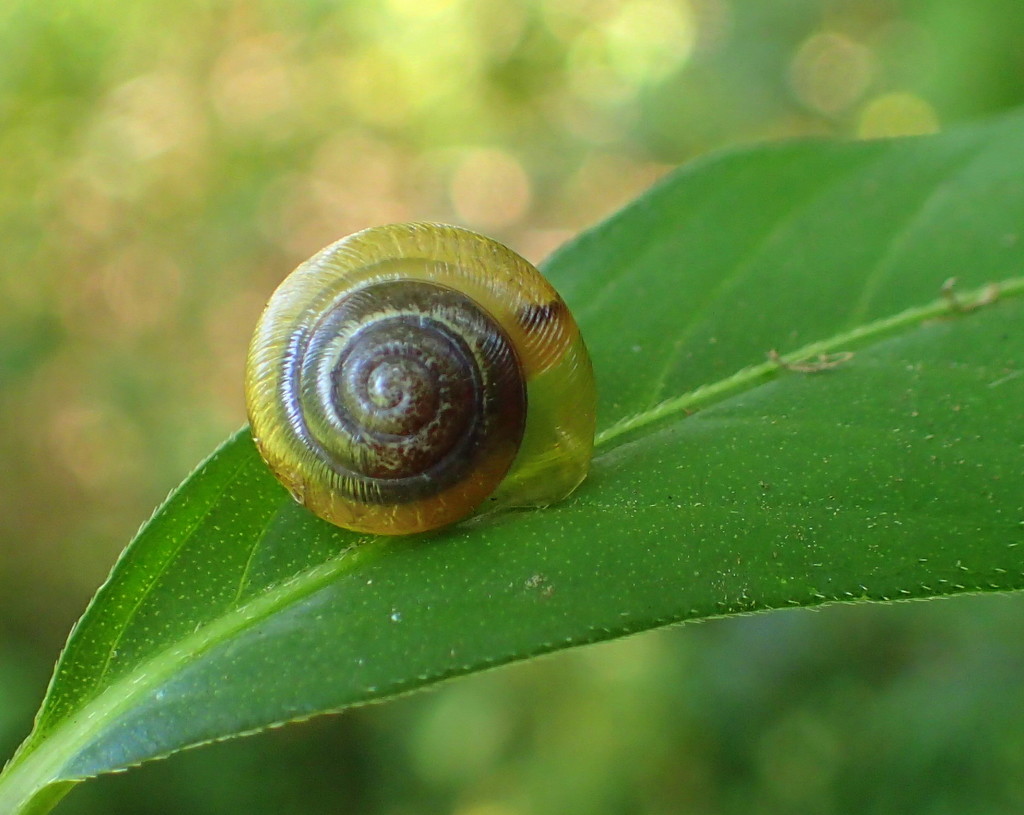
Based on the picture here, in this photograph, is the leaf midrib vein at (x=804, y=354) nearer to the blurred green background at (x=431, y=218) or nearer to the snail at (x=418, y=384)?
the snail at (x=418, y=384)

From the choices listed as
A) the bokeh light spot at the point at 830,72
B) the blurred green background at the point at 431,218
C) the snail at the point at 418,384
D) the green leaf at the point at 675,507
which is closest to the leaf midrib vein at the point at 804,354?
the green leaf at the point at 675,507

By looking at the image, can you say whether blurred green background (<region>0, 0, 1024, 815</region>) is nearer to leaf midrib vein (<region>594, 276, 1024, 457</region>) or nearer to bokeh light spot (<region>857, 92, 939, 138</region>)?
bokeh light spot (<region>857, 92, 939, 138</region>)

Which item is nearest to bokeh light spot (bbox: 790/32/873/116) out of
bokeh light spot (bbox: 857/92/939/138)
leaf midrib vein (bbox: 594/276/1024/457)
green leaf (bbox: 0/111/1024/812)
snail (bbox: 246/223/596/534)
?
bokeh light spot (bbox: 857/92/939/138)

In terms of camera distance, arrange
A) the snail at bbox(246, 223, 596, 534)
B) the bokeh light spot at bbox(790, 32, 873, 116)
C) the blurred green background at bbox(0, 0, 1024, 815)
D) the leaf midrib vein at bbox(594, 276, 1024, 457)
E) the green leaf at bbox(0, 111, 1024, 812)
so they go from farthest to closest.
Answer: the bokeh light spot at bbox(790, 32, 873, 116) < the blurred green background at bbox(0, 0, 1024, 815) < the leaf midrib vein at bbox(594, 276, 1024, 457) < the snail at bbox(246, 223, 596, 534) < the green leaf at bbox(0, 111, 1024, 812)

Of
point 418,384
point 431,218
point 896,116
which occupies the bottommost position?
point 896,116

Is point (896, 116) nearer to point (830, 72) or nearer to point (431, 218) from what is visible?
point (830, 72)

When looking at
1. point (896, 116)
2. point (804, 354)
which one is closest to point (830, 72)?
point (896, 116)
